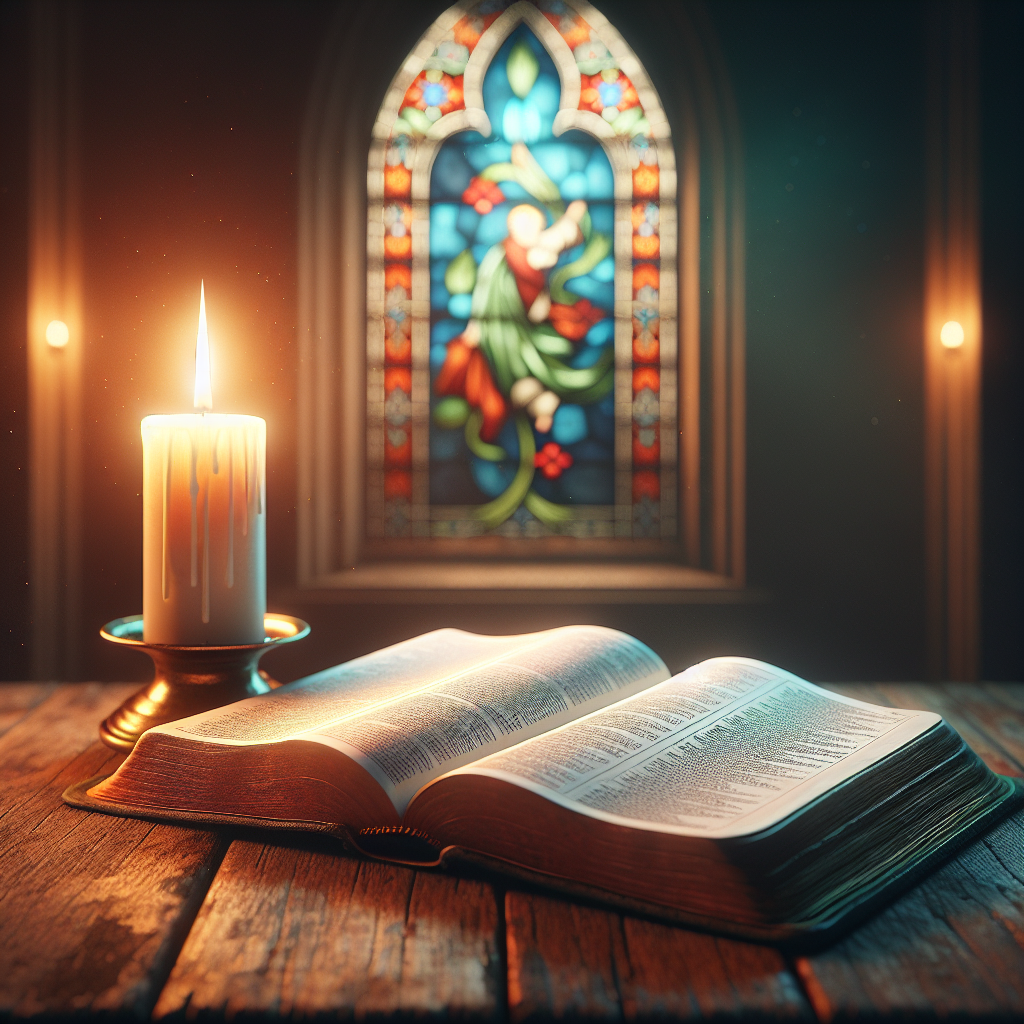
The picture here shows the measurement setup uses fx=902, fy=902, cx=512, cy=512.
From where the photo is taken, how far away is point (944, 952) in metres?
0.51

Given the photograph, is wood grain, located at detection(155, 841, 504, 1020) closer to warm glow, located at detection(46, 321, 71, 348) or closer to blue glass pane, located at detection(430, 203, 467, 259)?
warm glow, located at detection(46, 321, 71, 348)

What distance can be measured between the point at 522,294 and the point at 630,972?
1.37 meters

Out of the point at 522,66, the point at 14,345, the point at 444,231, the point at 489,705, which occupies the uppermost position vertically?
the point at 522,66

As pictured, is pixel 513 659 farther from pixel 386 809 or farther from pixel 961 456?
pixel 961 456

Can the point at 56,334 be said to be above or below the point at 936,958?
above

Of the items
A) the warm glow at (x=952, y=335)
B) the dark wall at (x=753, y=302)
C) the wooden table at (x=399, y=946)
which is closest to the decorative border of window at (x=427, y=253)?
the dark wall at (x=753, y=302)

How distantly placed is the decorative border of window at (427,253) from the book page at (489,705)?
2.51 ft

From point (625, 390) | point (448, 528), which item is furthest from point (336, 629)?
point (625, 390)

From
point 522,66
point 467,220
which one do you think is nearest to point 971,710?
point 467,220

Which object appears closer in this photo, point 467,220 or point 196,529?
point 196,529

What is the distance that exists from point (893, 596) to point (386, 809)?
3.53 ft

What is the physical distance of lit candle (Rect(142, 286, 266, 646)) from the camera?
2.72 feet

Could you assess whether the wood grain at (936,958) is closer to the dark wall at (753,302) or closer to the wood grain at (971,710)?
the wood grain at (971,710)

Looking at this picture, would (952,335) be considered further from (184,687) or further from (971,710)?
(184,687)
